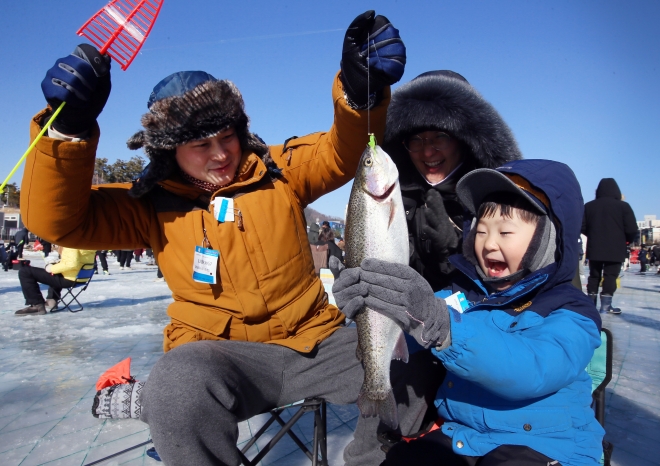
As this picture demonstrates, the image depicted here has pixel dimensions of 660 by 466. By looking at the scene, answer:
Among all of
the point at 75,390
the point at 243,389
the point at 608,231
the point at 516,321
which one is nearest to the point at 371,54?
the point at 516,321

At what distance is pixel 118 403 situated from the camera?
7.05 ft

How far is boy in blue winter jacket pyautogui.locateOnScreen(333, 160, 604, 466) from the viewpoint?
152 centimetres

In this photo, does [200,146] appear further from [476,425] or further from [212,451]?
[476,425]

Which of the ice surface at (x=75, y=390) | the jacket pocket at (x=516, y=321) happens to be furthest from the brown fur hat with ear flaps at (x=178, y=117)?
the ice surface at (x=75, y=390)

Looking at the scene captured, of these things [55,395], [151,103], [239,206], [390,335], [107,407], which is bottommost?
[55,395]

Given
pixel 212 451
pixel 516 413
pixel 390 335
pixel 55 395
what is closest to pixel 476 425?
pixel 516 413

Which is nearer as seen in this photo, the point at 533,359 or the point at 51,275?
the point at 533,359

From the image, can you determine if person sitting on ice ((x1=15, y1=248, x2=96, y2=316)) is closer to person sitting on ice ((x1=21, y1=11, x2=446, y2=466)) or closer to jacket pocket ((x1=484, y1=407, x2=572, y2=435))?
person sitting on ice ((x1=21, y1=11, x2=446, y2=466))

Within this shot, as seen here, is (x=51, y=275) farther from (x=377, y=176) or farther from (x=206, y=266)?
(x=377, y=176)

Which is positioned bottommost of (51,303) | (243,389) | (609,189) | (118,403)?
(51,303)

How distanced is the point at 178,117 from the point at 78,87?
0.45 meters

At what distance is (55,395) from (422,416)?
11.8 feet

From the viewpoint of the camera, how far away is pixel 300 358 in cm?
222

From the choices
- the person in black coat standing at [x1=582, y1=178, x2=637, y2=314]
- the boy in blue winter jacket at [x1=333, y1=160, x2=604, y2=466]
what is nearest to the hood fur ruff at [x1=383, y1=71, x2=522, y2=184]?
the boy in blue winter jacket at [x1=333, y1=160, x2=604, y2=466]
